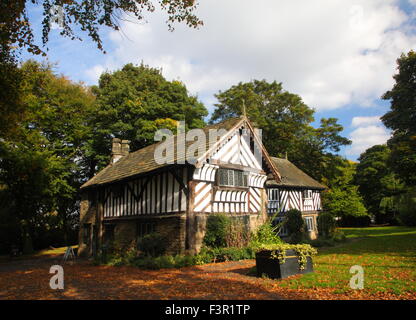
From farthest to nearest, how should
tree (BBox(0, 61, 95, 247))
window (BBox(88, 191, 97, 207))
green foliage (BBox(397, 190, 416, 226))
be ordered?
green foliage (BBox(397, 190, 416, 226)) < window (BBox(88, 191, 97, 207)) < tree (BBox(0, 61, 95, 247))

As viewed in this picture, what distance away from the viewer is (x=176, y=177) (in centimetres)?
1562

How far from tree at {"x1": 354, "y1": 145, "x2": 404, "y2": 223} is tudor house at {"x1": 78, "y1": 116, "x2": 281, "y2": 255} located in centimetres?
3356

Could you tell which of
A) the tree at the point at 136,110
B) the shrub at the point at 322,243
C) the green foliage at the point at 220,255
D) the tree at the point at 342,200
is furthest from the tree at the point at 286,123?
the green foliage at the point at 220,255

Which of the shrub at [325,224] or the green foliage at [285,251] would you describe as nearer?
the green foliage at [285,251]

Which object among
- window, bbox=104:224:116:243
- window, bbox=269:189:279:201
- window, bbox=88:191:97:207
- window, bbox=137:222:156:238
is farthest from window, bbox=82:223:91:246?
window, bbox=269:189:279:201

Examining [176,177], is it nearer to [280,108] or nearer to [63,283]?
[63,283]

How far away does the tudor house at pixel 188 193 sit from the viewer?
1511 cm

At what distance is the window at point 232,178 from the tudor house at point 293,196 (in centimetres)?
484

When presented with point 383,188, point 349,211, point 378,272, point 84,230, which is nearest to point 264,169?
point 378,272

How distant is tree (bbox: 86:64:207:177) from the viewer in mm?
30109

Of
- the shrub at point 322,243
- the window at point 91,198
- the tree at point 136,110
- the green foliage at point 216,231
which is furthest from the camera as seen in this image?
the tree at point 136,110

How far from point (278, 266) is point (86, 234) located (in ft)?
61.7

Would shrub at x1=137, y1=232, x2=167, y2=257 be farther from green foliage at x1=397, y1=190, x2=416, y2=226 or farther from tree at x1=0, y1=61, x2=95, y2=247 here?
green foliage at x1=397, y1=190, x2=416, y2=226

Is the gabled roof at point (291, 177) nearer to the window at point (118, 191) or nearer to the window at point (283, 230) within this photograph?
the window at point (283, 230)
